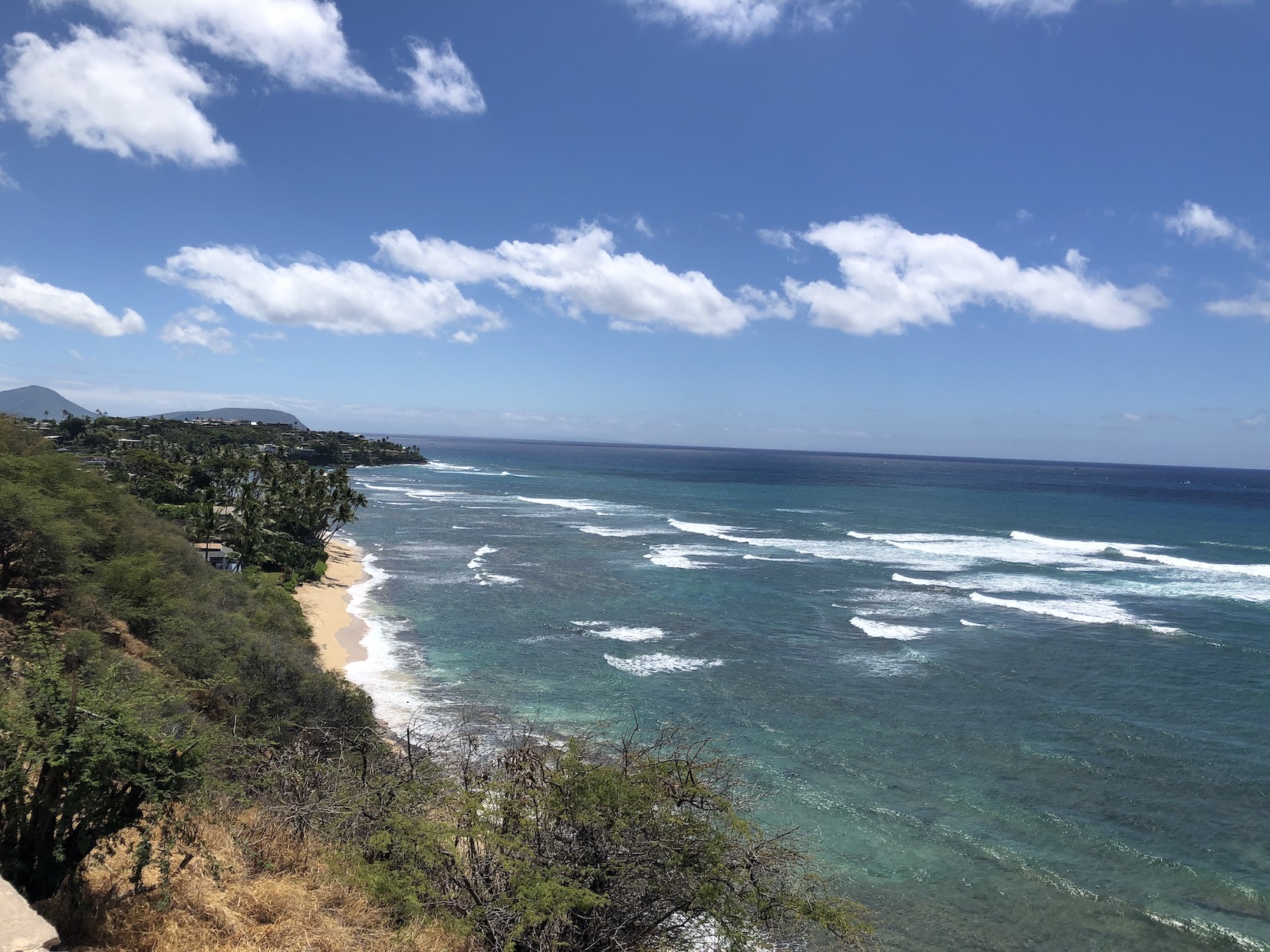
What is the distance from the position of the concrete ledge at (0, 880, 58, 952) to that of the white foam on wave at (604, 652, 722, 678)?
23.4 metres

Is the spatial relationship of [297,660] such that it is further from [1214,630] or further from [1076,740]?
[1214,630]

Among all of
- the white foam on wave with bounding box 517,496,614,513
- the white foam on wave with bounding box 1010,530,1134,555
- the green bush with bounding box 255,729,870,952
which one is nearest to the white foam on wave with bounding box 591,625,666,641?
the green bush with bounding box 255,729,870,952

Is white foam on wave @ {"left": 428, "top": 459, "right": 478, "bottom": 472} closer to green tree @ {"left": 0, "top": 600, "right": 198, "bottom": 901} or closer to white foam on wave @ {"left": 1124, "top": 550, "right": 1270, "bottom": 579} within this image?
white foam on wave @ {"left": 1124, "top": 550, "right": 1270, "bottom": 579}

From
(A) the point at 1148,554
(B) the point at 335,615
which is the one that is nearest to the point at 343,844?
(B) the point at 335,615

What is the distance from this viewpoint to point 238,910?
781cm

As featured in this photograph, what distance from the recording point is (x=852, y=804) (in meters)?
18.9

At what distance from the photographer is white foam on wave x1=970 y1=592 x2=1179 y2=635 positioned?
36125 millimetres

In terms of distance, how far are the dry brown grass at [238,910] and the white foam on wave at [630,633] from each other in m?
24.3

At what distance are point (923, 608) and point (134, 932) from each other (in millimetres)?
38109

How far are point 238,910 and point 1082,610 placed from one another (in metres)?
42.0

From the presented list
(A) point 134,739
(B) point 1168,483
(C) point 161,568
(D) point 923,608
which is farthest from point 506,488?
(B) point 1168,483

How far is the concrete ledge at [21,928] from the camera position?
528cm

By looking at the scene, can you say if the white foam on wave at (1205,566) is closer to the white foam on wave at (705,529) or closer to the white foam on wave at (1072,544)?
the white foam on wave at (1072,544)

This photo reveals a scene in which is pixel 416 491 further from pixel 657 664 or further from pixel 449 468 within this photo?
pixel 657 664
